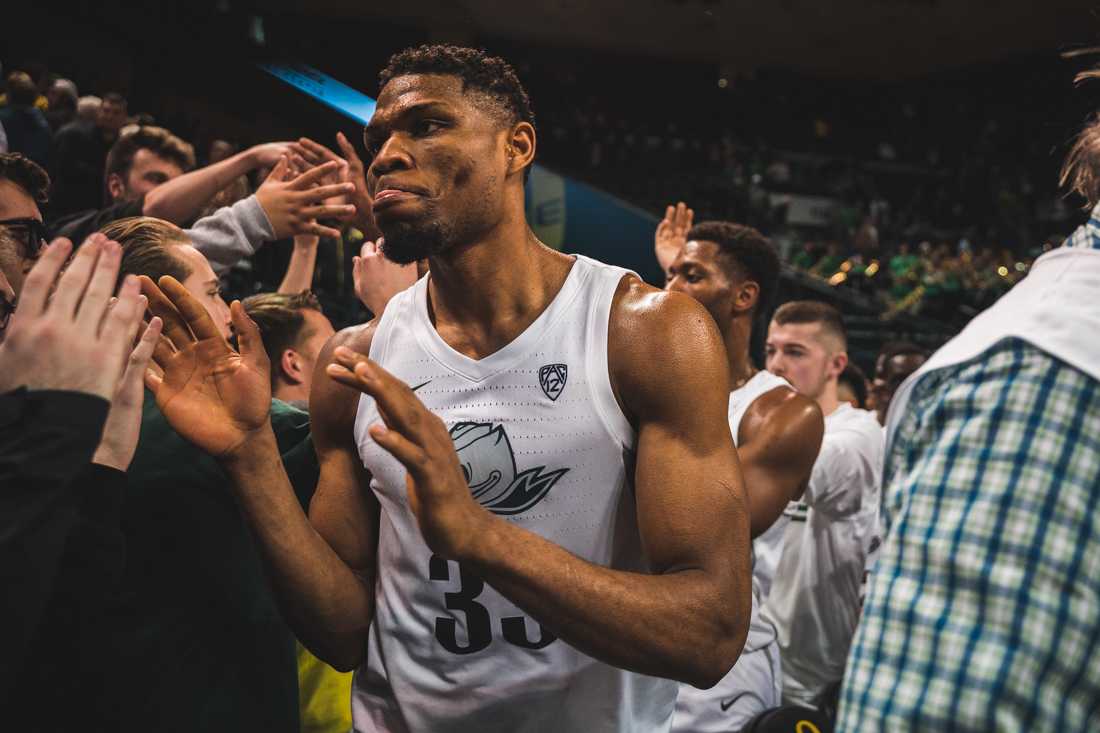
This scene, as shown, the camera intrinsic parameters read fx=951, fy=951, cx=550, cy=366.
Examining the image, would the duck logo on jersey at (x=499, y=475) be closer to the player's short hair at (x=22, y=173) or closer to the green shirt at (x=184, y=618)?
the green shirt at (x=184, y=618)

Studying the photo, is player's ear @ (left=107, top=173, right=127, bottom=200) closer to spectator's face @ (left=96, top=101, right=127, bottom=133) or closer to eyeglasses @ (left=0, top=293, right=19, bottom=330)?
spectator's face @ (left=96, top=101, right=127, bottom=133)

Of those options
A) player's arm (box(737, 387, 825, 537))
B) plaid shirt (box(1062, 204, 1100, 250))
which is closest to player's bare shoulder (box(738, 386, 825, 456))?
player's arm (box(737, 387, 825, 537))

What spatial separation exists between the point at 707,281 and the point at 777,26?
1696cm

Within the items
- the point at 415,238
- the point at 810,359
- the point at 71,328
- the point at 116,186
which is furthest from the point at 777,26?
the point at 71,328

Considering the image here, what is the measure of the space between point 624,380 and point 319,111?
8.75 ft

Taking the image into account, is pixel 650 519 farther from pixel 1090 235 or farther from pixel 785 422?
pixel 785 422

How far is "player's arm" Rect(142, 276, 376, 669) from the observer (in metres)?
1.80

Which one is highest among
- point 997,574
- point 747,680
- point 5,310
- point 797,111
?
point 797,111

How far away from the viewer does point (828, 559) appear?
14.5ft

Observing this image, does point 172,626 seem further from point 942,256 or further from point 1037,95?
point 1037,95

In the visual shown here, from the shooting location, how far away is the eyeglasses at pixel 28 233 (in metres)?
2.41

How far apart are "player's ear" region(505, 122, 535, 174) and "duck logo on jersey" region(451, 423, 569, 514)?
2.13ft

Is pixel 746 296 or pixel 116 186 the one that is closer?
pixel 746 296

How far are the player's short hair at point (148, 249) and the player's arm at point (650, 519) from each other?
0.99 metres
